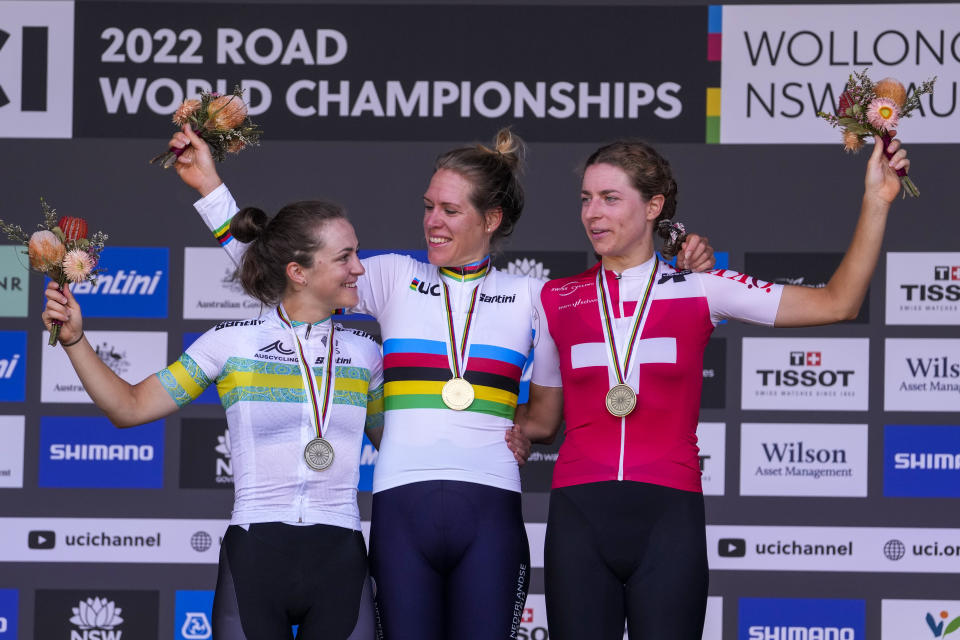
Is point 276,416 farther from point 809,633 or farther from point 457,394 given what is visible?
point 809,633

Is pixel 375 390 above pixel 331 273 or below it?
below

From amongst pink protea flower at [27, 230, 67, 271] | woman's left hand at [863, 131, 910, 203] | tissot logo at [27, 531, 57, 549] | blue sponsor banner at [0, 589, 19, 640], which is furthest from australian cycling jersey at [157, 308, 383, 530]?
blue sponsor banner at [0, 589, 19, 640]

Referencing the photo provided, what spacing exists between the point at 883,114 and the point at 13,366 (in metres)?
2.96

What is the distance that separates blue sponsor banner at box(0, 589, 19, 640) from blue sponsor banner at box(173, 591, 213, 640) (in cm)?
56

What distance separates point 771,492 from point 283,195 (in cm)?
198

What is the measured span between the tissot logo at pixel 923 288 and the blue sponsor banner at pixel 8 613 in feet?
10.5

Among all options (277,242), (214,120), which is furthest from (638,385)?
(214,120)

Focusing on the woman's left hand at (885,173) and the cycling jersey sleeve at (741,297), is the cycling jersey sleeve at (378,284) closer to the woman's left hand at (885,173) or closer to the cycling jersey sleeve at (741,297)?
the cycling jersey sleeve at (741,297)

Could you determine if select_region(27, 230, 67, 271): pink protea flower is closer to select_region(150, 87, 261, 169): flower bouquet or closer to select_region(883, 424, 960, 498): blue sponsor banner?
Answer: select_region(150, 87, 261, 169): flower bouquet

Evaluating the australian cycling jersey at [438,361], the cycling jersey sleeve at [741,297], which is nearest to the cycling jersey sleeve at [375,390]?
the australian cycling jersey at [438,361]

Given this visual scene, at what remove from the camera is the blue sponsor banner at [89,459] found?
3846mm

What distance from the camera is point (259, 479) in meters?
2.33

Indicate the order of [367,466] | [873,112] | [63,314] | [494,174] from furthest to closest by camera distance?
[367,466], [494,174], [873,112], [63,314]

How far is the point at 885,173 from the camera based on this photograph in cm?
232
